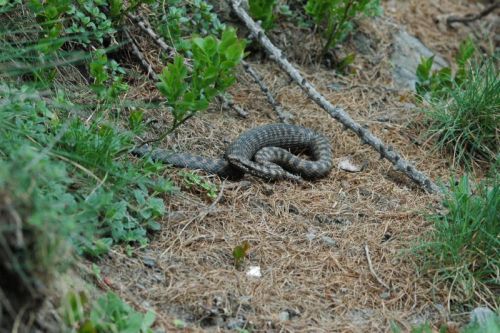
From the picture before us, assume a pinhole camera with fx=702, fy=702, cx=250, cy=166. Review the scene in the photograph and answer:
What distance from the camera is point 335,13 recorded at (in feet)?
24.9

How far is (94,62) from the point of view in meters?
5.54

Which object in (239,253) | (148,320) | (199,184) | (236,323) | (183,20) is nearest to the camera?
(148,320)

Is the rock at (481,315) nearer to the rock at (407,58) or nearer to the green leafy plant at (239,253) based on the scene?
the green leafy plant at (239,253)

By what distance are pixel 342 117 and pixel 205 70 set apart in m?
2.07

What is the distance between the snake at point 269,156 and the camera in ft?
19.2

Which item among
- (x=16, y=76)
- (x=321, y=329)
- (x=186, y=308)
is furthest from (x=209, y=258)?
(x=16, y=76)

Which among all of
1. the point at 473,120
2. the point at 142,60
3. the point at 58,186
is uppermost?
the point at 58,186

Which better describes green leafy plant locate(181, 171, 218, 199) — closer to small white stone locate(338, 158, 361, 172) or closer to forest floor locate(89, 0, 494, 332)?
forest floor locate(89, 0, 494, 332)

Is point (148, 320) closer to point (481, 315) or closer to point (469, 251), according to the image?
point (481, 315)

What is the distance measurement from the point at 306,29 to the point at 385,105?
4.31 feet

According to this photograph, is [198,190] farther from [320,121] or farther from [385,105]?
[385,105]

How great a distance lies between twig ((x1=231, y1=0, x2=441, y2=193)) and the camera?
620 cm

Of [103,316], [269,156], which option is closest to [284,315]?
[103,316]

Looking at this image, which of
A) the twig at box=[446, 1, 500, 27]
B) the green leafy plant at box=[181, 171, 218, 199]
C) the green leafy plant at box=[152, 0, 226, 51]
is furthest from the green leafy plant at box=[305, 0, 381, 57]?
the green leafy plant at box=[181, 171, 218, 199]
